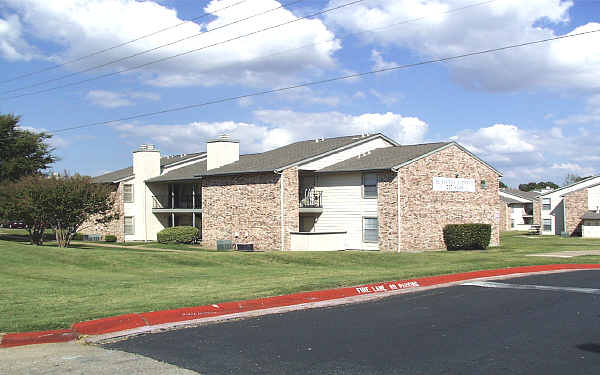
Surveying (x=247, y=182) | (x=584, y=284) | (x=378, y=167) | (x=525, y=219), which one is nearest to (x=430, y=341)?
(x=584, y=284)

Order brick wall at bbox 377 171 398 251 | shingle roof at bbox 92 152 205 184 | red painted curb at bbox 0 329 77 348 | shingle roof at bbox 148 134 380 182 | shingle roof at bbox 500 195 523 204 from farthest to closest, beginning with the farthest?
shingle roof at bbox 500 195 523 204 < shingle roof at bbox 92 152 205 184 < shingle roof at bbox 148 134 380 182 < brick wall at bbox 377 171 398 251 < red painted curb at bbox 0 329 77 348

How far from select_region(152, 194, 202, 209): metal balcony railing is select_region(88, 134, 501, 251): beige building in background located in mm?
2609

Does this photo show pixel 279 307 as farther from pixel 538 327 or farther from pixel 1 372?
pixel 1 372

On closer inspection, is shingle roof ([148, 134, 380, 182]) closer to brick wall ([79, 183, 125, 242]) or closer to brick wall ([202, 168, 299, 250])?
brick wall ([202, 168, 299, 250])

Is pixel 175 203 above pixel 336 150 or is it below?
below

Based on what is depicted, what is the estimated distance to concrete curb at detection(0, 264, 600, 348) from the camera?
32.2ft

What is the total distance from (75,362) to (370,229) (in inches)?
1090

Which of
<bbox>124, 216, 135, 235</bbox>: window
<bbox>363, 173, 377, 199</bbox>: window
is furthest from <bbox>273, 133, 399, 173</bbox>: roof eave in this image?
<bbox>124, 216, 135, 235</bbox>: window

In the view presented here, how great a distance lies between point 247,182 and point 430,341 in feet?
89.8

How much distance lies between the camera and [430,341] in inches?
375

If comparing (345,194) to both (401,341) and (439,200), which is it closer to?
(439,200)

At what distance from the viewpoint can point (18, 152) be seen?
157ft

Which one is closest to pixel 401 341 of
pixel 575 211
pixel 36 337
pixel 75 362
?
pixel 75 362

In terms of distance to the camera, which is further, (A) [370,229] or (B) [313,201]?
(B) [313,201]
